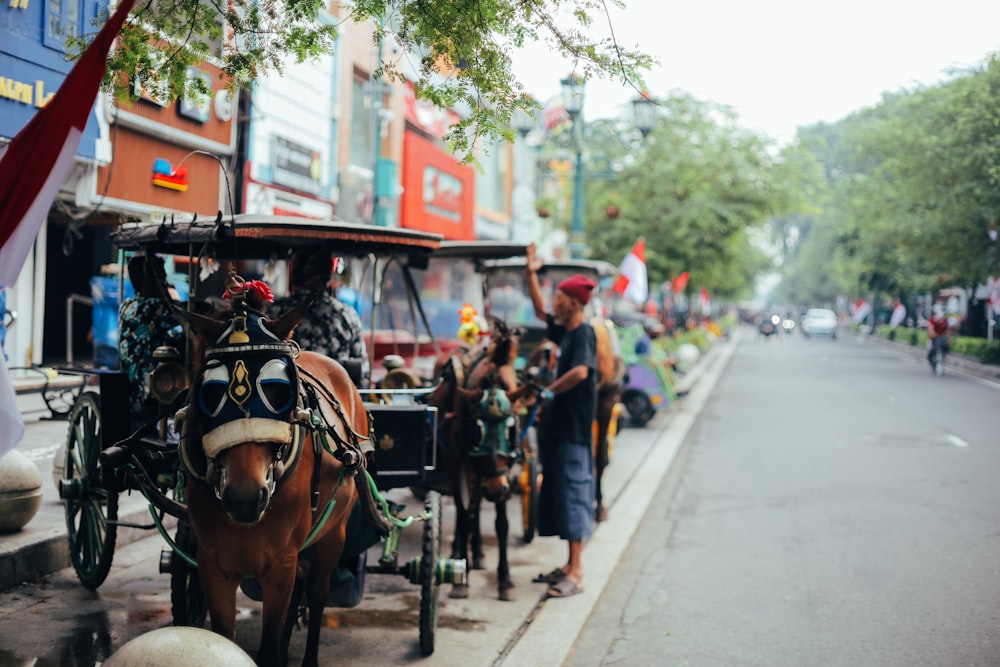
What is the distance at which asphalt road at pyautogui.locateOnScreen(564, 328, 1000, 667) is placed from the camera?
598cm

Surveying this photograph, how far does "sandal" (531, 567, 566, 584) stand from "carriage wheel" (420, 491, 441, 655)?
4.69 feet

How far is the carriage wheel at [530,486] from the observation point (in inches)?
326

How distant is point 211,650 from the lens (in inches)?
139

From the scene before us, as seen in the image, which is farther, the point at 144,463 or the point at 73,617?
the point at 73,617

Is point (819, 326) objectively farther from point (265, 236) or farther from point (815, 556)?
point (265, 236)

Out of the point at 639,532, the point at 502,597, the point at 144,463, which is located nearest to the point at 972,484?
the point at 639,532

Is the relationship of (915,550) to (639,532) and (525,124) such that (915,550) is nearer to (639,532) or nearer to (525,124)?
(639,532)

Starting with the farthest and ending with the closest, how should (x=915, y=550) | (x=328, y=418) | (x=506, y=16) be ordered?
(x=915, y=550) < (x=506, y=16) < (x=328, y=418)

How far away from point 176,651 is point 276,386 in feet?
3.40

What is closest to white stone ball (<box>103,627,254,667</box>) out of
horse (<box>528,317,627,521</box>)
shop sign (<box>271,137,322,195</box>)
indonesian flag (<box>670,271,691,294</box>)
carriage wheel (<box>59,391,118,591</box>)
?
carriage wheel (<box>59,391,118,591</box>)

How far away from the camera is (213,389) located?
3949mm

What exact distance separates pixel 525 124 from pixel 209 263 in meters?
13.3

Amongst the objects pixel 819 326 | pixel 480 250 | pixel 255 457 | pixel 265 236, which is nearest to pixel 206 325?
pixel 255 457

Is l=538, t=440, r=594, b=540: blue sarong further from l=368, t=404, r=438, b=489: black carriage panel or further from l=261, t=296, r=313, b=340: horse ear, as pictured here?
l=261, t=296, r=313, b=340: horse ear
